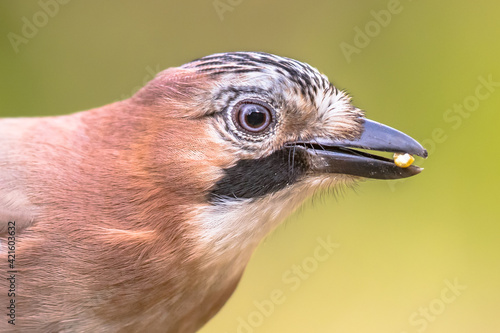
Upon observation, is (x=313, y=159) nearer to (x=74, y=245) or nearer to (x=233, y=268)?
(x=233, y=268)

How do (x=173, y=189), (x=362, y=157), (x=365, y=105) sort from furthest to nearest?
(x=365, y=105), (x=362, y=157), (x=173, y=189)

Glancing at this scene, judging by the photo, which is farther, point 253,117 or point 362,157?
point 362,157

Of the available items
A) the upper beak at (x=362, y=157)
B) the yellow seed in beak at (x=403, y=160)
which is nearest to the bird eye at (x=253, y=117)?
the upper beak at (x=362, y=157)

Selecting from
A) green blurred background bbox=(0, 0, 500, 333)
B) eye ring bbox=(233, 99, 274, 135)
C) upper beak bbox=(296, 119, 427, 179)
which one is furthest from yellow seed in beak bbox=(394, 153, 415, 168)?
green blurred background bbox=(0, 0, 500, 333)

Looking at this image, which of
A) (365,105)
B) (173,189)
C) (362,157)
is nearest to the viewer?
(173,189)

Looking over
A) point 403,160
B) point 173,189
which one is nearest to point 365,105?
point 403,160

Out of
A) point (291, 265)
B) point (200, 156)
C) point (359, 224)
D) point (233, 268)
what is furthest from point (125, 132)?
point (359, 224)

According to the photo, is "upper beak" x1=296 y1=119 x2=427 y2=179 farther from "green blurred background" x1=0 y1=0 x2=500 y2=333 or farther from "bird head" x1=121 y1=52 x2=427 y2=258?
"green blurred background" x1=0 y1=0 x2=500 y2=333

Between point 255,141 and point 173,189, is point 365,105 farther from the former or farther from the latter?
point 173,189
